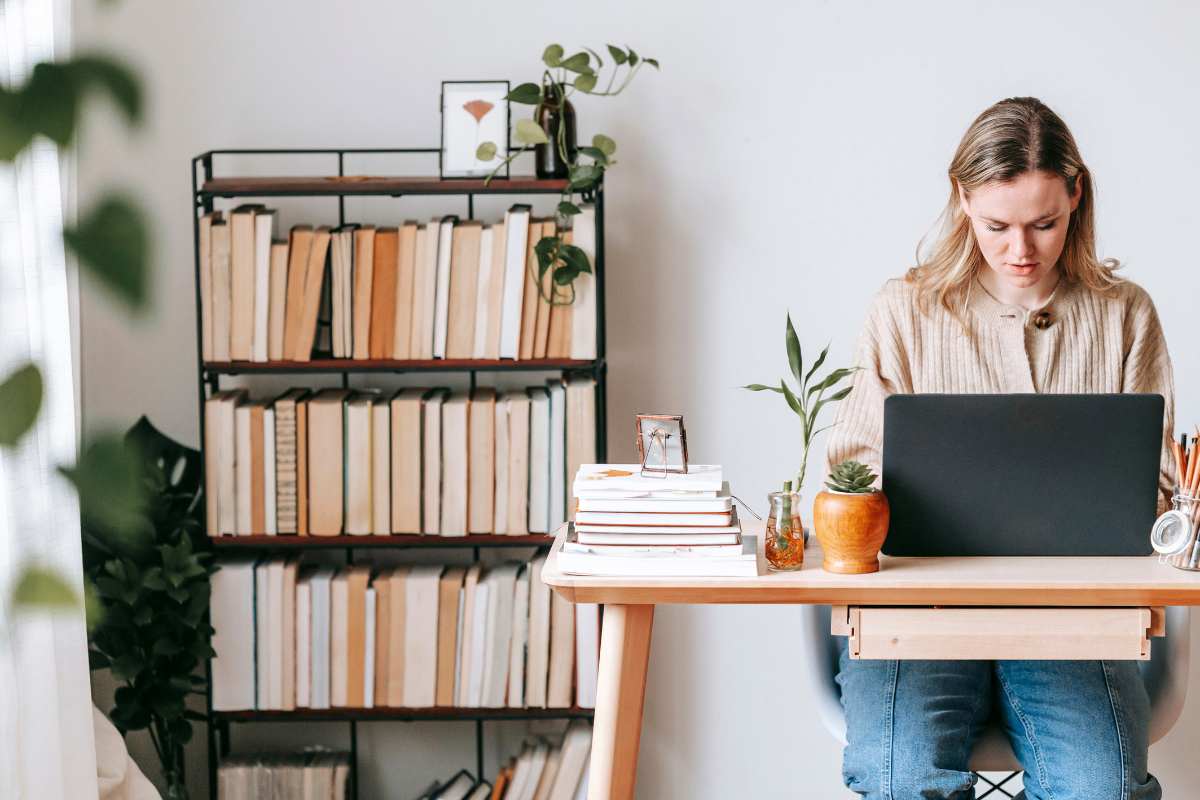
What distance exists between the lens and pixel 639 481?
1.53 m

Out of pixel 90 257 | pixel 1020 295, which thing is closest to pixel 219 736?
pixel 1020 295

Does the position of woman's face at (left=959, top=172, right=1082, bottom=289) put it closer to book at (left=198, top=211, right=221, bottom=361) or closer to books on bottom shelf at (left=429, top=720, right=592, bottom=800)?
books on bottom shelf at (left=429, top=720, right=592, bottom=800)

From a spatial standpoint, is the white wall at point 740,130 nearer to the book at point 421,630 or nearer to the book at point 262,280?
the book at point 262,280

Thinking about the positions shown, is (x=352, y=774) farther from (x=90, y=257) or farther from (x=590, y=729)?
(x=90, y=257)

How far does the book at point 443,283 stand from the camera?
231 cm

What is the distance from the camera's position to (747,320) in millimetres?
2576

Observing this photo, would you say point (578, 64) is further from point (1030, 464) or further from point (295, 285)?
point (1030, 464)

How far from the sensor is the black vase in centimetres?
230

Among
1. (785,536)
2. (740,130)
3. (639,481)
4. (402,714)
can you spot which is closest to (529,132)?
(740,130)

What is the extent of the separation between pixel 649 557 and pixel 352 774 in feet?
4.37

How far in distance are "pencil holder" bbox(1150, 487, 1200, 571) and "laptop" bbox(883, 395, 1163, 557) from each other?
2 cm

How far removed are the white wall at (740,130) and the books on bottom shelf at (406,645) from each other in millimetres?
427

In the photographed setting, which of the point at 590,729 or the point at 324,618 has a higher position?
the point at 324,618

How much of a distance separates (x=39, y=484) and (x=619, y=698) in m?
1.18
